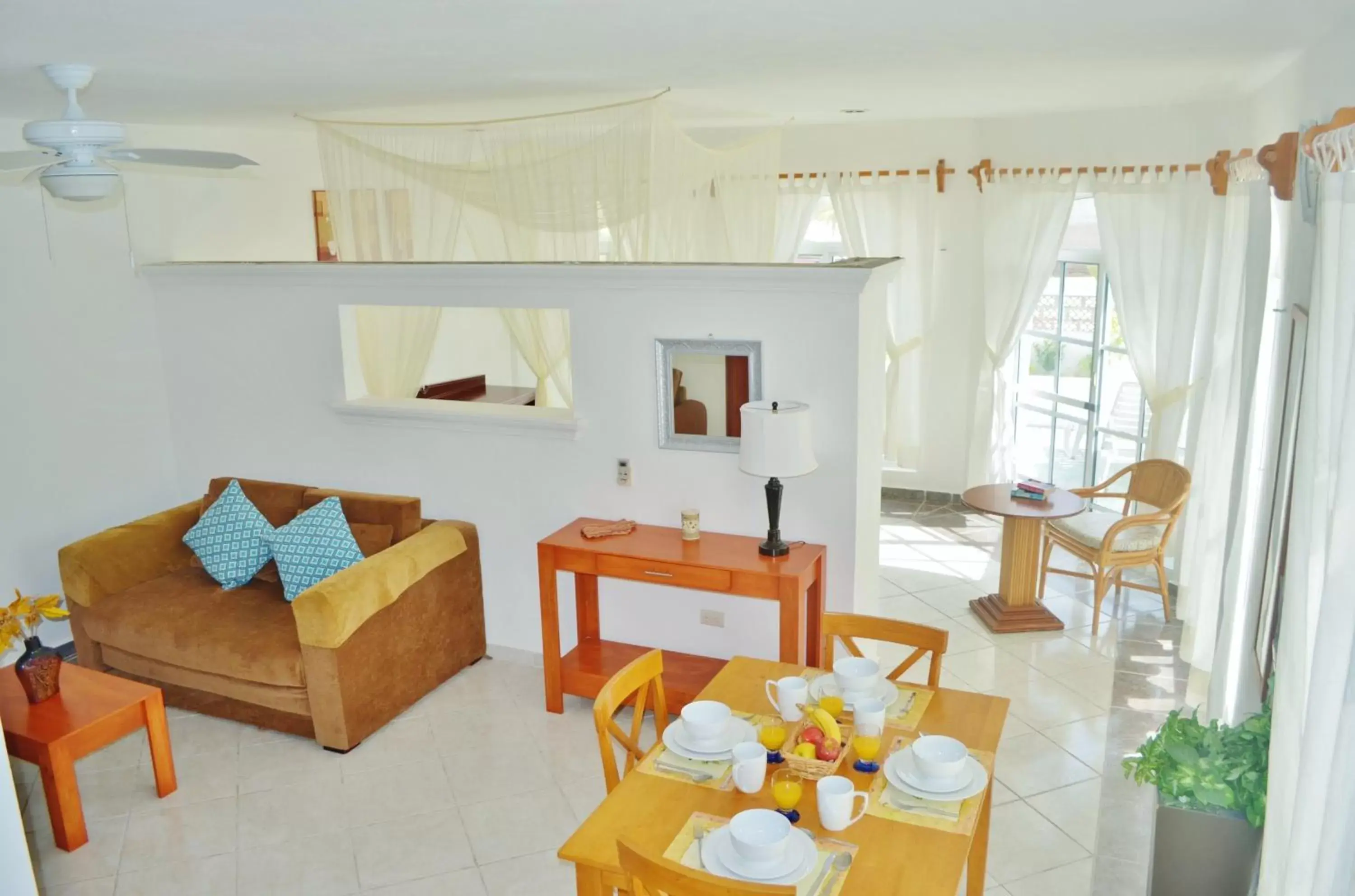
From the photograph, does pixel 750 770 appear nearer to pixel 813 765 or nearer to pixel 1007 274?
pixel 813 765

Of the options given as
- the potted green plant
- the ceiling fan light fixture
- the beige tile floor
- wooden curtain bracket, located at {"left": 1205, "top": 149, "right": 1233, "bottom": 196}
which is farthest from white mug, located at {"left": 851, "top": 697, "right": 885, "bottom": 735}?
wooden curtain bracket, located at {"left": 1205, "top": 149, "right": 1233, "bottom": 196}

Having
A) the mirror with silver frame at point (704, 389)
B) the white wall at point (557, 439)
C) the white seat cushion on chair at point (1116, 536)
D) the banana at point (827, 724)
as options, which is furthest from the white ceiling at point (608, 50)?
the white seat cushion on chair at point (1116, 536)

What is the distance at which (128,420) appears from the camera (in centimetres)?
547

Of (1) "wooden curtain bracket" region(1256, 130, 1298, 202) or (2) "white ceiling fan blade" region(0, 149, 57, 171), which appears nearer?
(1) "wooden curtain bracket" region(1256, 130, 1298, 202)

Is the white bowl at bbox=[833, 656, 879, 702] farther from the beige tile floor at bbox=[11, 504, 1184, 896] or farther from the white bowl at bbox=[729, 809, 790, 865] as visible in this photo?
the beige tile floor at bbox=[11, 504, 1184, 896]

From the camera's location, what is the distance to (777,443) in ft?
13.3

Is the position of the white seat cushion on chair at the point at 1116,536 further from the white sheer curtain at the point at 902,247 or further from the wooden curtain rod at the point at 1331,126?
the wooden curtain rod at the point at 1331,126

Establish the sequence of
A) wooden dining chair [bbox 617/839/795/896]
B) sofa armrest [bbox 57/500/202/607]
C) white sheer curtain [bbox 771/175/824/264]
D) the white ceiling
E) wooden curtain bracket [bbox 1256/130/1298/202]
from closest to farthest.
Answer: wooden dining chair [bbox 617/839/795/896] < the white ceiling < wooden curtain bracket [bbox 1256/130/1298/202] < sofa armrest [bbox 57/500/202/607] < white sheer curtain [bbox 771/175/824/264]

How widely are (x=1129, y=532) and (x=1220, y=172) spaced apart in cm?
196

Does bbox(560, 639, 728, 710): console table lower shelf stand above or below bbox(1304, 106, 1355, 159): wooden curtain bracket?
below

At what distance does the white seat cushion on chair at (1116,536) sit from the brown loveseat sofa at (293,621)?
3.12 metres

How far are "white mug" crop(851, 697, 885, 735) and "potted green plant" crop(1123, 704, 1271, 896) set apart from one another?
2.63 feet

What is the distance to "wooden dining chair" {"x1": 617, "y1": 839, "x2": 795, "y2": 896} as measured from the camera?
6.85ft

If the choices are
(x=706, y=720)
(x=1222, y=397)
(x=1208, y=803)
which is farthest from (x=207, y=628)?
(x=1222, y=397)
